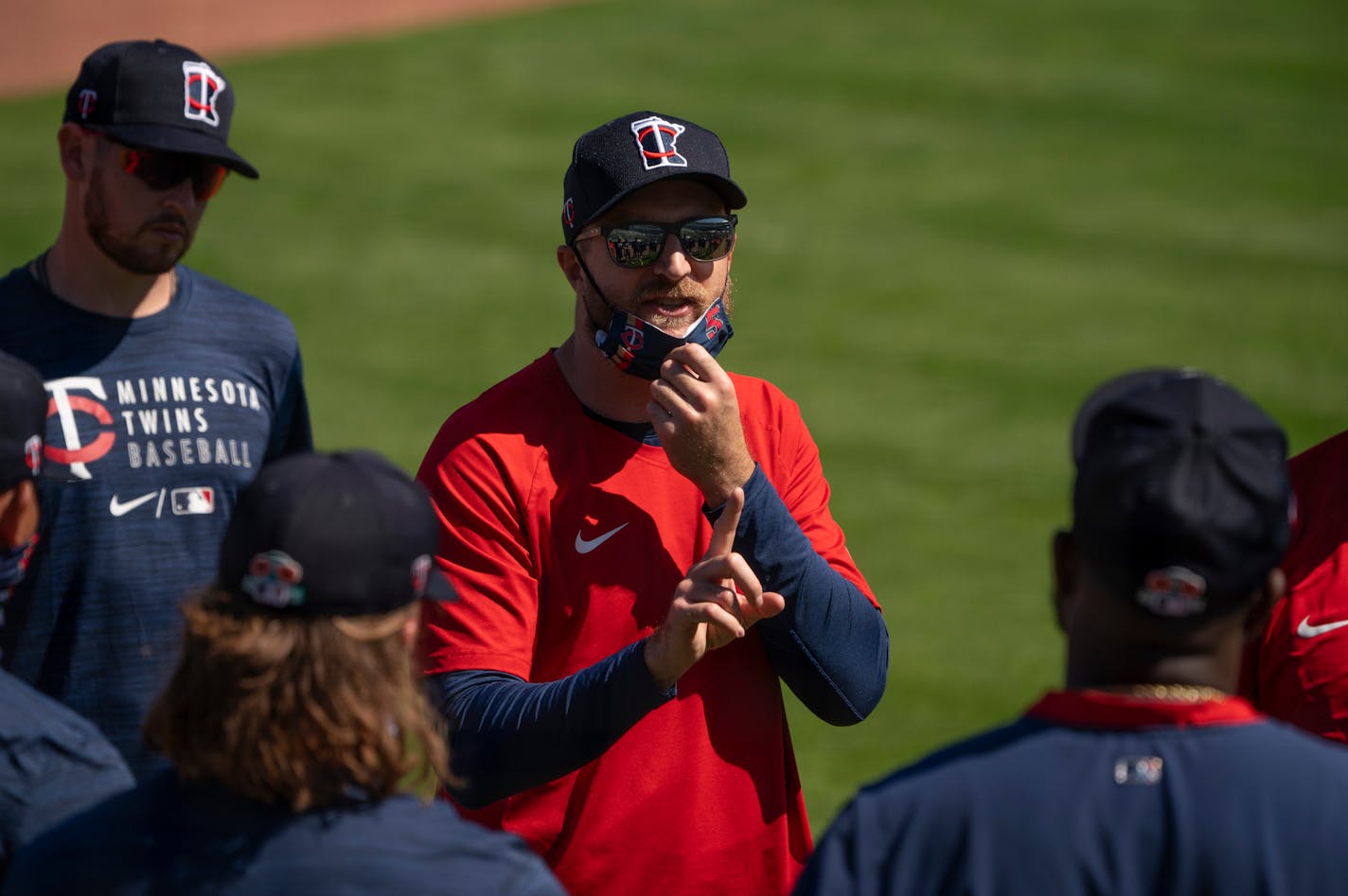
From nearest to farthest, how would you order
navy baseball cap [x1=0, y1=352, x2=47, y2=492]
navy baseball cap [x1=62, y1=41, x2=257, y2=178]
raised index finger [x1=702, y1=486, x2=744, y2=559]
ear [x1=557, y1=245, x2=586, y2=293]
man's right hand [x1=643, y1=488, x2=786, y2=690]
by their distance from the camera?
1. navy baseball cap [x1=0, y1=352, x2=47, y2=492]
2. man's right hand [x1=643, y1=488, x2=786, y2=690]
3. raised index finger [x1=702, y1=486, x2=744, y2=559]
4. ear [x1=557, y1=245, x2=586, y2=293]
5. navy baseball cap [x1=62, y1=41, x2=257, y2=178]

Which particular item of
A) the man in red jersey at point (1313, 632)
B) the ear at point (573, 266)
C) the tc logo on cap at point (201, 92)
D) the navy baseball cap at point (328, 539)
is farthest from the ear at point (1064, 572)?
the tc logo on cap at point (201, 92)

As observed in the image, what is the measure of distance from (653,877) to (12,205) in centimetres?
1303

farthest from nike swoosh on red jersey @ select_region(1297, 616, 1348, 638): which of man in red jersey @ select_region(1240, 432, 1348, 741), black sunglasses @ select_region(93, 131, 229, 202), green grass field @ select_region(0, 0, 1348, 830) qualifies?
green grass field @ select_region(0, 0, 1348, 830)

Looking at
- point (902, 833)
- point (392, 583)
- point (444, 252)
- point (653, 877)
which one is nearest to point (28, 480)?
point (392, 583)

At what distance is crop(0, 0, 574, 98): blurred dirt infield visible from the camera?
1781 centimetres

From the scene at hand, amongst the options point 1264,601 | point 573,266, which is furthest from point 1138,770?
point 573,266

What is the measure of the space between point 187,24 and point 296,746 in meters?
18.2

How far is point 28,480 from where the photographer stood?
2.90 m

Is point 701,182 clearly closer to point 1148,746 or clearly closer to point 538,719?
point 538,719

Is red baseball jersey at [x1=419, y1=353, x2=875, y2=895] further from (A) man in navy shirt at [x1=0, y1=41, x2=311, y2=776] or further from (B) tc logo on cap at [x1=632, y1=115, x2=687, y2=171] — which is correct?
(A) man in navy shirt at [x1=0, y1=41, x2=311, y2=776]

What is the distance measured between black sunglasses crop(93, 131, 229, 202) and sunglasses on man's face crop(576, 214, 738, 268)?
1.35m

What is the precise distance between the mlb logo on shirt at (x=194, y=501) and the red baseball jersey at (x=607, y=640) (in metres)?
0.95

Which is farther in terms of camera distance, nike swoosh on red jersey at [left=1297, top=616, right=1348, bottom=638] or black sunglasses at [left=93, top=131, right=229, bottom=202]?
black sunglasses at [left=93, top=131, right=229, bottom=202]

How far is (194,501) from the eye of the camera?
13.8ft
